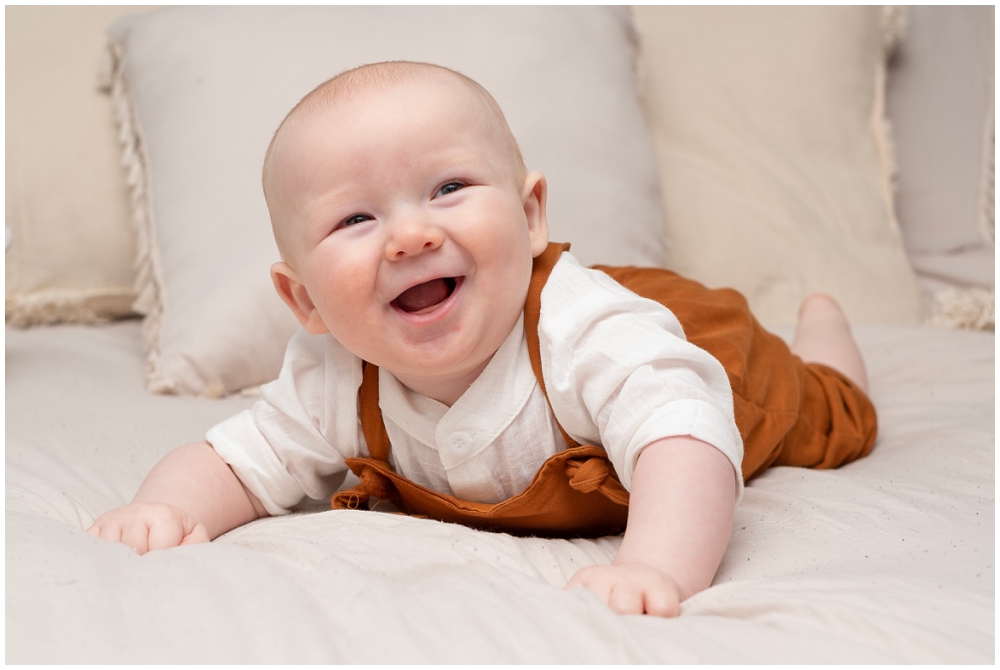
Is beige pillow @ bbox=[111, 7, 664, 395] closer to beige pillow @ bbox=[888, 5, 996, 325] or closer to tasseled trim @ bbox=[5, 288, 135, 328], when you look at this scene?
tasseled trim @ bbox=[5, 288, 135, 328]

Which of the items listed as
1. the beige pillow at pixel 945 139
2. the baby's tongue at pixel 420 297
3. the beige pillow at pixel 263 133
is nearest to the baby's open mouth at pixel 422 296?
the baby's tongue at pixel 420 297

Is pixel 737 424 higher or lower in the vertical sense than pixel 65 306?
higher

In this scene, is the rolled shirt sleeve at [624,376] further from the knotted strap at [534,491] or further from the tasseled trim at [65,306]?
the tasseled trim at [65,306]

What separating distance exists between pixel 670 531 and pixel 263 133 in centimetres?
106

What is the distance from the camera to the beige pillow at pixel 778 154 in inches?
70.6

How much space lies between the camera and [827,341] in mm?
1393

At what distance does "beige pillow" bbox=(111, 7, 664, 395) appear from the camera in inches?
56.0

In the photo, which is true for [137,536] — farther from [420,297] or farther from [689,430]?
[689,430]

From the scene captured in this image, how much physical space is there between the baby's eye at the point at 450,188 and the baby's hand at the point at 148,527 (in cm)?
38

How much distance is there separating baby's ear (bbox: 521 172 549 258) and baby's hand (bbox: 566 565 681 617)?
359mm

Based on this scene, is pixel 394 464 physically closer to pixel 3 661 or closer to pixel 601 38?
pixel 3 661

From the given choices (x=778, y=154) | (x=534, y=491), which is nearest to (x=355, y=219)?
(x=534, y=491)

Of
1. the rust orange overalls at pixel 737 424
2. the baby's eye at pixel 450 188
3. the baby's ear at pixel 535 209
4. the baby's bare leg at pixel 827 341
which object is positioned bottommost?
the baby's bare leg at pixel 827 341

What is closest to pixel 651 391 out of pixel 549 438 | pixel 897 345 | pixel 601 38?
pixel 549 438
